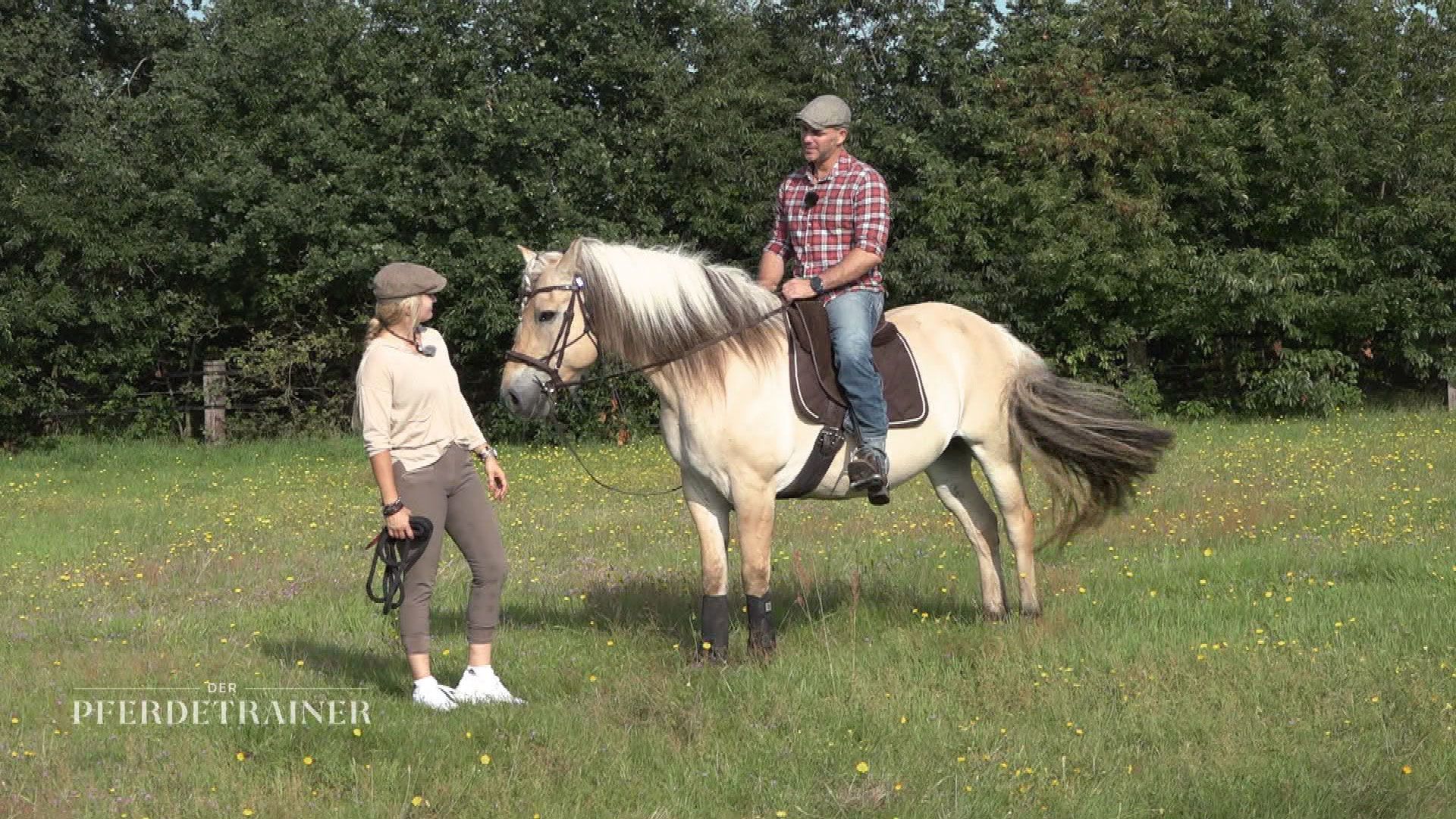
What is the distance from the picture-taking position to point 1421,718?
5672 millimetres

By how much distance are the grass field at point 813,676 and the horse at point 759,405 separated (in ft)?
1.85

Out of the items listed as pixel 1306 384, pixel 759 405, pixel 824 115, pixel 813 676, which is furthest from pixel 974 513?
pixel 1306 384

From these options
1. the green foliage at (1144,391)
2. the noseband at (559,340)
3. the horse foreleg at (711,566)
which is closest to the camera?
the noseband at (559,340)

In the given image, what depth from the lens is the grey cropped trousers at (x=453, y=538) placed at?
6.23 metres

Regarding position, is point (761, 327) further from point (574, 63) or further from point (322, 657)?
point (574, 63)

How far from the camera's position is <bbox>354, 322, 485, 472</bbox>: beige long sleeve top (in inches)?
241

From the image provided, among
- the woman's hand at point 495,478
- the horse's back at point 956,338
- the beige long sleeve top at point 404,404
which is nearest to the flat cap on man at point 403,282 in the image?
the beige long sleeve top at point 404,404

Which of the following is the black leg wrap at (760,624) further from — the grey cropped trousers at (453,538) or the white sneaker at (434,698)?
the white sneaker at (434,698)

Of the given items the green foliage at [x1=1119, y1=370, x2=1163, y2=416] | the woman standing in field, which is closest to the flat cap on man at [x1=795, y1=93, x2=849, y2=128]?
the woman standing in field

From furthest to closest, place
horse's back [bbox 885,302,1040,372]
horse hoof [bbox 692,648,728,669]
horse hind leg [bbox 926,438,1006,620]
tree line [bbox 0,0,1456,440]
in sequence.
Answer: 1. tree line [bbox 0,0,1456,440]
2. horse hind leg [bbox 926,438,1006,620]
3. horse's back [bbox 885,302,1040,372]
4. horse hoof [bbox 692,648,728,669]

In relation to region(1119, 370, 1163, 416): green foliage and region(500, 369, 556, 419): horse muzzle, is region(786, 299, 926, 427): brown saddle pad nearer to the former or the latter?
region(500, 369, 556, 419): horse muzzle

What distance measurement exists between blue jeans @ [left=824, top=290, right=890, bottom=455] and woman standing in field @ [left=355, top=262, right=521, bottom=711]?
1.79 meters

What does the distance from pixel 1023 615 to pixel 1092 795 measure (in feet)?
9.26

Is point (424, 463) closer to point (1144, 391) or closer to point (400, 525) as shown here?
point (400, 525)
